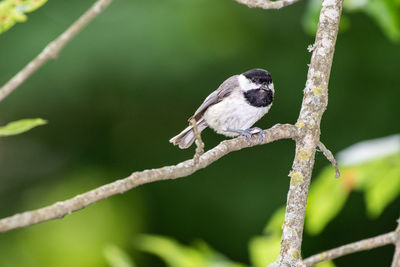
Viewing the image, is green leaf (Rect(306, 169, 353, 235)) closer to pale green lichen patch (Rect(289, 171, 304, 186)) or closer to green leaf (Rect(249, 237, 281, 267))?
green leaf (Rect(249, 237, 281, 267))

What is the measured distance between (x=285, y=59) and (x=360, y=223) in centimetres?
167

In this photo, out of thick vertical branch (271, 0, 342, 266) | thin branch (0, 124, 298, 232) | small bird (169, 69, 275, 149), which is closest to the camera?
thin branch (0, 124, 298, 232)

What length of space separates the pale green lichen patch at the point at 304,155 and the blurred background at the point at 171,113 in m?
3.27

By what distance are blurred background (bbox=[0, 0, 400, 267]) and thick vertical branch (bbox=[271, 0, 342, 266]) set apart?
3116 millimetres

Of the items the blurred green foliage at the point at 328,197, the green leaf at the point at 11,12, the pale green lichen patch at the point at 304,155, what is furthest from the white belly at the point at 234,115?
the green leaf at the point at 11,12

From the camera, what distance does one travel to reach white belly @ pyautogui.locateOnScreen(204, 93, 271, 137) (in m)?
2.84

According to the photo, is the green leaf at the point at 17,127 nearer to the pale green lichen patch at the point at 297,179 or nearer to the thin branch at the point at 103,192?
the thin branch at the point at 103,192

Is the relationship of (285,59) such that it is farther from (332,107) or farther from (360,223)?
(360,223)

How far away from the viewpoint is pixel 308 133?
1.76 metres

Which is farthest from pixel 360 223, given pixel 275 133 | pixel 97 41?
pixel 275 133

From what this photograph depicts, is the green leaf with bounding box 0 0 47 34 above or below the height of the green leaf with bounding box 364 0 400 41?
below

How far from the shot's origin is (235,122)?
285 cm

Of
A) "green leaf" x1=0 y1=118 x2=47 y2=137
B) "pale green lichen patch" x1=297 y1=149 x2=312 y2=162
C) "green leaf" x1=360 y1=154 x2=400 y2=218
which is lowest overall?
"pale green lichen patch" x1=297 y1=149 x2=312 y2=162

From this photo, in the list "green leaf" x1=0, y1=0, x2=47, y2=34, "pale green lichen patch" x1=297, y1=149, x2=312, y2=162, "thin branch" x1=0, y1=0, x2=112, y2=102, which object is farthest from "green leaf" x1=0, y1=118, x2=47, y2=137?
"pale green lichen patch" x1=297, y1=149, x2=312, y2=162
